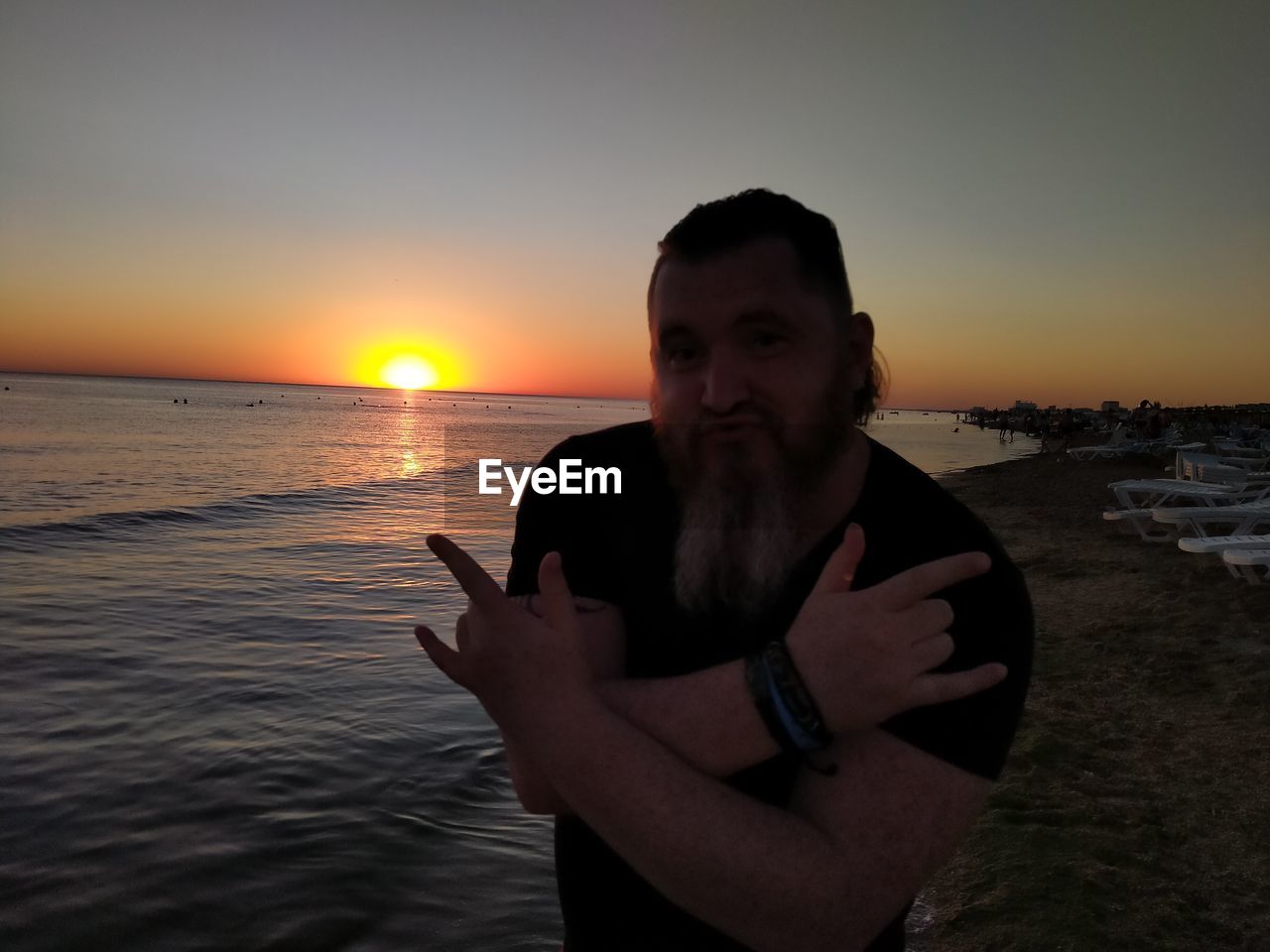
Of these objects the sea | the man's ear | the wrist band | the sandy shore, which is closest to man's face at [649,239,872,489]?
the man's ear

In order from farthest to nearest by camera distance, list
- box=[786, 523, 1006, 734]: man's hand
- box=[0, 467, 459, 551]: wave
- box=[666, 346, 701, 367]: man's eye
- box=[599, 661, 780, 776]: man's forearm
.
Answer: box=[0, 467, 459, 551]: wave, box=[666, 346, 701, 367]: man's eye, box=[599, 661, 780, 776]: man's forearm, box=[786, 523, 1006, 734]: man's hand

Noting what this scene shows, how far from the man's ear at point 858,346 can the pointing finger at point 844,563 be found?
758 millimetres

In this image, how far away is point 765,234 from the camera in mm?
1760

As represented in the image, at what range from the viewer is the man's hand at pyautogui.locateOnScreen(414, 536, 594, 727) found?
4.20 feet

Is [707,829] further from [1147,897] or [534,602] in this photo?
[1147,897]

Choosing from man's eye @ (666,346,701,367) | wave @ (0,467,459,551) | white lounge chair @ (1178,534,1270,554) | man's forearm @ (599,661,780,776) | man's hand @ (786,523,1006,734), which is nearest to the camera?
man's hand @ (786,523,1006,734)

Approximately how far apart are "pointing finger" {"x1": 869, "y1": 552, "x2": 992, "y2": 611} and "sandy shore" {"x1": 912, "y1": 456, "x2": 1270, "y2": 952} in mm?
3200

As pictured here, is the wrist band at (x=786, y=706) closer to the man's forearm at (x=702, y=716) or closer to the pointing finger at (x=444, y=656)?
the man's forearm at (x=702, y=716)

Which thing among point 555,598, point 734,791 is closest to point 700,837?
point 734,791

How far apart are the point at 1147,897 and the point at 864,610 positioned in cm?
377

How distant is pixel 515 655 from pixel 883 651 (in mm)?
624

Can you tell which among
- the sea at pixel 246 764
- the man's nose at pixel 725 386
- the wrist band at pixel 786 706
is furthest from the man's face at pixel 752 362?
the sea at pixel 246 764

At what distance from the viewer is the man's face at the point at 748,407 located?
1697mm

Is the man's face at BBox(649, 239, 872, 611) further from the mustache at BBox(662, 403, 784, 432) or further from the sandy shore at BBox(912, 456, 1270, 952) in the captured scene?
the sandy shore at BBox(912, 456, 1270, 952)
